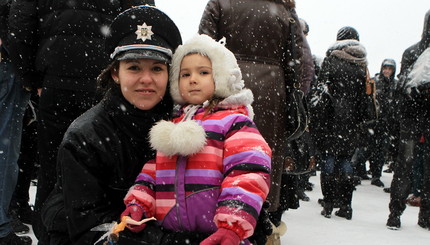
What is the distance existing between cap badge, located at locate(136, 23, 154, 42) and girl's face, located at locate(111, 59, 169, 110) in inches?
3.7

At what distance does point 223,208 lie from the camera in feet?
4.99

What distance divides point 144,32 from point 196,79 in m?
0.28

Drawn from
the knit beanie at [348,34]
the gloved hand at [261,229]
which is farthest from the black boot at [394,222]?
the gloved hand at [261,229]

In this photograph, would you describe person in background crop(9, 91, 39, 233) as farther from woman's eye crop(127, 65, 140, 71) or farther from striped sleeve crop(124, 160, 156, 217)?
striped sleeve crop(124, 160, 156, 217)

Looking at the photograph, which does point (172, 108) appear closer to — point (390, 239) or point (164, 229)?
point (164, 229)

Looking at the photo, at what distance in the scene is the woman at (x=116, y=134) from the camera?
164 centimetres

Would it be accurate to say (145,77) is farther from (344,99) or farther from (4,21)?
(344,99)

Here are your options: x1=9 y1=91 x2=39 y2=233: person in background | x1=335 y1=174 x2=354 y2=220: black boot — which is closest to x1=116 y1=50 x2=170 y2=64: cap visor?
x1=9 y1=91 x2=39 y2=233: person in background

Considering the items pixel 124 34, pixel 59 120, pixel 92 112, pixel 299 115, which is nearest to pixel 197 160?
pixel 92 112

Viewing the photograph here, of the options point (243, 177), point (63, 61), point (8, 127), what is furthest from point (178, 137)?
point (8, 127)

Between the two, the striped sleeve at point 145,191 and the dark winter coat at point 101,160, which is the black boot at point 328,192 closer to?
the dark winter coat at point 101,160

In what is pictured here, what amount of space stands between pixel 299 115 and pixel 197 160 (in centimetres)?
171

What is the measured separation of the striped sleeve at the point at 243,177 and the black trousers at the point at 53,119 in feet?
4.68

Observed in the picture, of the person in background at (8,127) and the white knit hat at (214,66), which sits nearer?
the white knit hat at (214,66)
